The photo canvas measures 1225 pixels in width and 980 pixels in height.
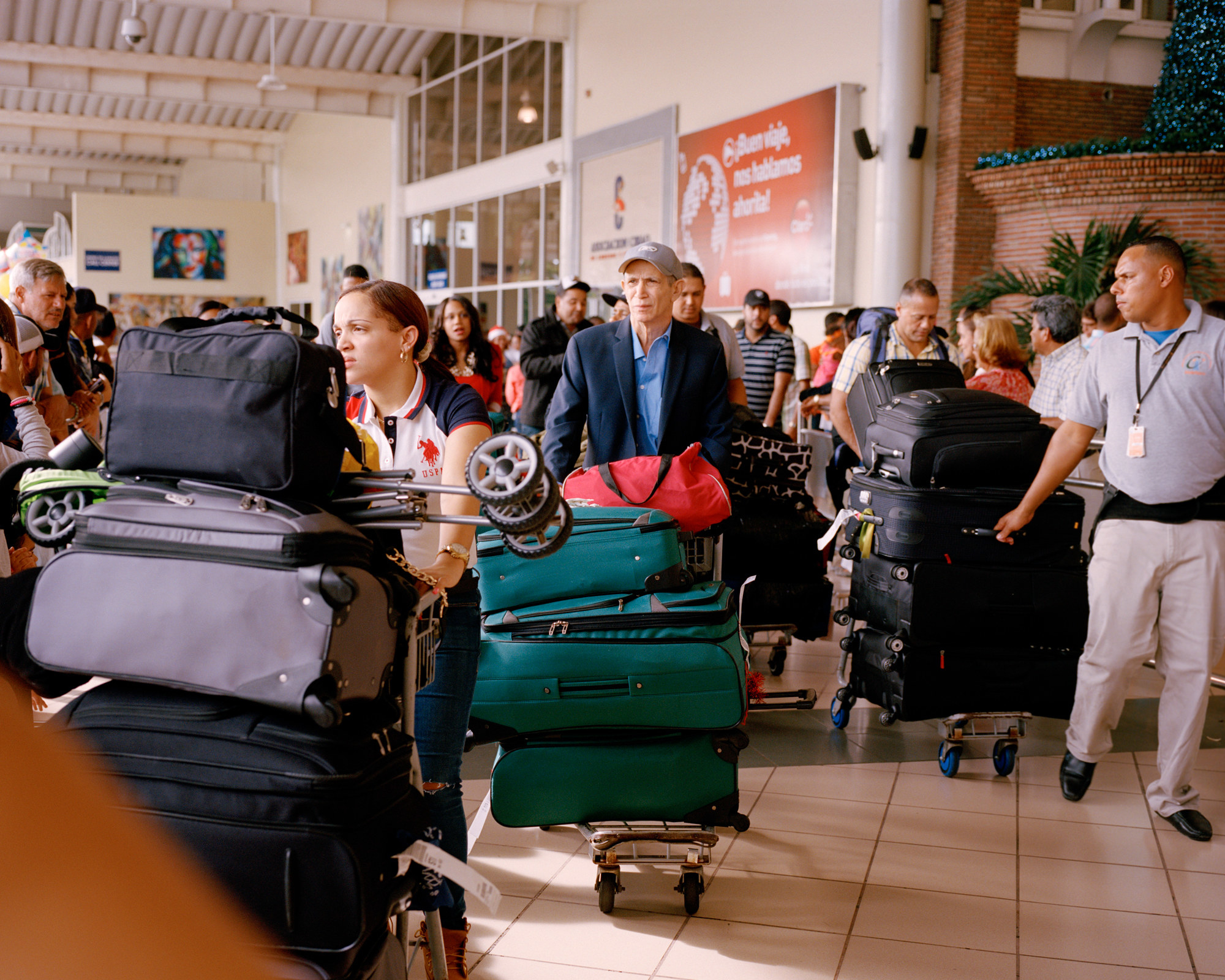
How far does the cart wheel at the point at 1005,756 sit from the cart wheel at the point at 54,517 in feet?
10.8

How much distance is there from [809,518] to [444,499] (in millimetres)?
2940

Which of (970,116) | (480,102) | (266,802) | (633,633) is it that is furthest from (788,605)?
(480,102)

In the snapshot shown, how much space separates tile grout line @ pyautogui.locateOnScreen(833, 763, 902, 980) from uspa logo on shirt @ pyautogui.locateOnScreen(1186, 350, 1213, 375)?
1.64 meters

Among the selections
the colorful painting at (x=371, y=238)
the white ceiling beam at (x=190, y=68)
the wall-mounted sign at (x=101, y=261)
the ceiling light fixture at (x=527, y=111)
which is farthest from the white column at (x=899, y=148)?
the wall-mounted sign at (x=101, y=261)

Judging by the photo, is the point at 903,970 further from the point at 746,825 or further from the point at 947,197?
the point at 947,197

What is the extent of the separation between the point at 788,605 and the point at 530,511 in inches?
139

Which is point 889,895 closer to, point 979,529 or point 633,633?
point 633,633

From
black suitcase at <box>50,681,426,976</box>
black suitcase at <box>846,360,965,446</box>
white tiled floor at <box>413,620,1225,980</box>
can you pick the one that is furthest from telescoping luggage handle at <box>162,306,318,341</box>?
black suitcase at <box>846,360,965,446</box>

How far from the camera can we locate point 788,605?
4809 millimetres

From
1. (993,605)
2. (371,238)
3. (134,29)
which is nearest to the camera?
(993,605)

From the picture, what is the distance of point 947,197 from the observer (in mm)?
10023

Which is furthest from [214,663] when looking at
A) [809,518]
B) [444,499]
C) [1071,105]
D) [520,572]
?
[1071,105]

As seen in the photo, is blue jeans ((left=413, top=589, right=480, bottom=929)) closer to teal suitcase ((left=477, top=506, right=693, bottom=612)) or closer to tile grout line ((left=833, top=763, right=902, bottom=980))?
teal suitcase ((left=477, top=506, right=693, bottom=612))

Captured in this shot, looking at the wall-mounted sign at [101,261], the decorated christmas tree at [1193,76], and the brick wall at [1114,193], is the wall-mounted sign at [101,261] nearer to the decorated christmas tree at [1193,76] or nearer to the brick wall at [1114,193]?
the brick wall at [1114,193]
